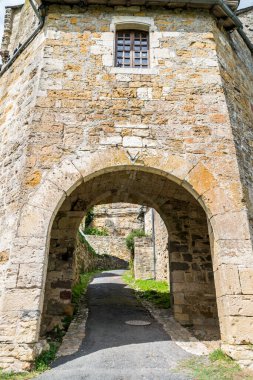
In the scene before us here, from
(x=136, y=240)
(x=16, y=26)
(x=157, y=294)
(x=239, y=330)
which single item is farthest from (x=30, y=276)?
(x=136, y=240)

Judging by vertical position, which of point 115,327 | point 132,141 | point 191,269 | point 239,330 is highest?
point 132,141

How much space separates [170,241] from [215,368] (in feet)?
12.1

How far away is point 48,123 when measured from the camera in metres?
5.07

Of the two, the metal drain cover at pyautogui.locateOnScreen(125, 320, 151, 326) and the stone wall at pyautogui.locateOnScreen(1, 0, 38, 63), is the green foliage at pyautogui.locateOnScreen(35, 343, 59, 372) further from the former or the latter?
the stone wall at pyautogui.locateOnScreen(1, 0, 38, 63)

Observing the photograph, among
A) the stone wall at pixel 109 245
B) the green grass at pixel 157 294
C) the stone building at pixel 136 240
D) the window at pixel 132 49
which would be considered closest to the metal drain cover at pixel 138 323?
the green grass at pixel 157 294

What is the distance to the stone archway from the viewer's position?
3967 mm

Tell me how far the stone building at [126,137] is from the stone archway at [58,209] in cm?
2

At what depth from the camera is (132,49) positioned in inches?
232

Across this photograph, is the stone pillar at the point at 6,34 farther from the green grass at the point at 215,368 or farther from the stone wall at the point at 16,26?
the green grass at the point at 215,368

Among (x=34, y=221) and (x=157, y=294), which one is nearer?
(x=34, y=221)

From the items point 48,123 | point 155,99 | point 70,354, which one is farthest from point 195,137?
point 70,354

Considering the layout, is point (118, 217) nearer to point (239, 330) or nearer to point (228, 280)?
point (228, 280)

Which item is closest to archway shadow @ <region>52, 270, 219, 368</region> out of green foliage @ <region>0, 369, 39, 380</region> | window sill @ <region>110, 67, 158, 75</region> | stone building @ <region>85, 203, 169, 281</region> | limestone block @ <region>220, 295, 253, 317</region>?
green foliage @ <region>0, 369, 39, 380</region>

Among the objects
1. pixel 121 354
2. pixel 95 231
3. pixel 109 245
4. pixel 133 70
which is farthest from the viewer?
pixel 95 231
